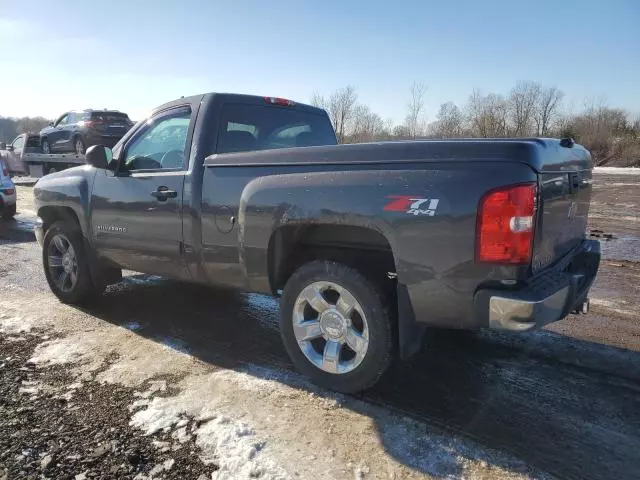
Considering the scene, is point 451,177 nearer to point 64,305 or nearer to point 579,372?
point 579,372

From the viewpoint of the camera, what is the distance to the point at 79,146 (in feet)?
51.6

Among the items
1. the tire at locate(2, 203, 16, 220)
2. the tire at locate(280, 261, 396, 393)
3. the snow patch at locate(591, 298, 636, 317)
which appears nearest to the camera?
the tire at locate(280, 261, 396, 393)

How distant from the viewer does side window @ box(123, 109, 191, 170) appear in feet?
13.0

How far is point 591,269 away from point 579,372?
72 centimetres

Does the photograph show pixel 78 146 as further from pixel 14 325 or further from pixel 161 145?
pixel 161 145

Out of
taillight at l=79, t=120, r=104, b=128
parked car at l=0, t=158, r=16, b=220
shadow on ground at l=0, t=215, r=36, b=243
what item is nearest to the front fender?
shadow on ground at l=0, t=215, r=36, b=243

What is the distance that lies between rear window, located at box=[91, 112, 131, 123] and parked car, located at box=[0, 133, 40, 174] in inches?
174

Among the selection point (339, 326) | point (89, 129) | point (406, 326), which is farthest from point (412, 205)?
point (89, 129)

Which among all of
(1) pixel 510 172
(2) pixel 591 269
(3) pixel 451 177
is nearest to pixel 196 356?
(3) pixel 451 177

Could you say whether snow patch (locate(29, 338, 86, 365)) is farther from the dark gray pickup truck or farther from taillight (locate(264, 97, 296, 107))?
taillight (locate(264, 97, 296, 107))

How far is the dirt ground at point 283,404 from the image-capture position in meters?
2.38

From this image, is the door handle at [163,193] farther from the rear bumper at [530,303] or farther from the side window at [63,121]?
the side window at [63,121]

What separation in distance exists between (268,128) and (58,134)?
1511 cm

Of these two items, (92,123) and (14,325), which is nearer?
(14,325)
